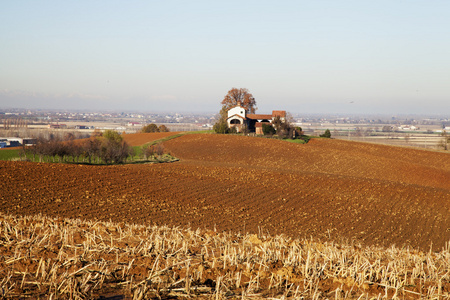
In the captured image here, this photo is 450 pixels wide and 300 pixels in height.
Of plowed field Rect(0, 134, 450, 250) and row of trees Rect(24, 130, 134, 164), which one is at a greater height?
row of trees Rect(24, 130, 134, 164)

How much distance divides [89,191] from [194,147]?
101 ft

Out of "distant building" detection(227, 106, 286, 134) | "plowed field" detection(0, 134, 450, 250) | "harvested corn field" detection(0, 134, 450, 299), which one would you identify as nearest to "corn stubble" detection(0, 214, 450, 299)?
"harvested corn field" detection(0, 134, 450, 299)

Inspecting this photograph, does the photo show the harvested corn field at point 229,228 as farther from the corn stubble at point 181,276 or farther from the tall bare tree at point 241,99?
the tall bare tree at point 241,99

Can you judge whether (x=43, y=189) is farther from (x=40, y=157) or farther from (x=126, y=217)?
(x=40, y=157)

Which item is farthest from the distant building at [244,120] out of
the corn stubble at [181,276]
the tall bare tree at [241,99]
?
the corn stubble at [181,276]

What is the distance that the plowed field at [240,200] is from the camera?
1728 centimetres

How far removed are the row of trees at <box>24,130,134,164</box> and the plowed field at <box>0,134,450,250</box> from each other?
25.9ft

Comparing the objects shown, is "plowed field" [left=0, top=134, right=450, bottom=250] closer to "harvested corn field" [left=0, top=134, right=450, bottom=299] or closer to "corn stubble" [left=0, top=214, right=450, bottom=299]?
"harvested corn field" [left=0, top=134, right=450, bottom=299]

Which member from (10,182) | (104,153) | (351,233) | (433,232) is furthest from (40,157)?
(433,232)

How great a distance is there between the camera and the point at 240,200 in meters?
22.6

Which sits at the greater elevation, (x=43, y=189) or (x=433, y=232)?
(x=43, y=189)

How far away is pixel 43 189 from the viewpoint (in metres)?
21.1

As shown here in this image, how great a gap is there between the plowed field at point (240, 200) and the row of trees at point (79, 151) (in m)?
7.89

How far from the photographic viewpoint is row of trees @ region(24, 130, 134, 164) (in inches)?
1426
